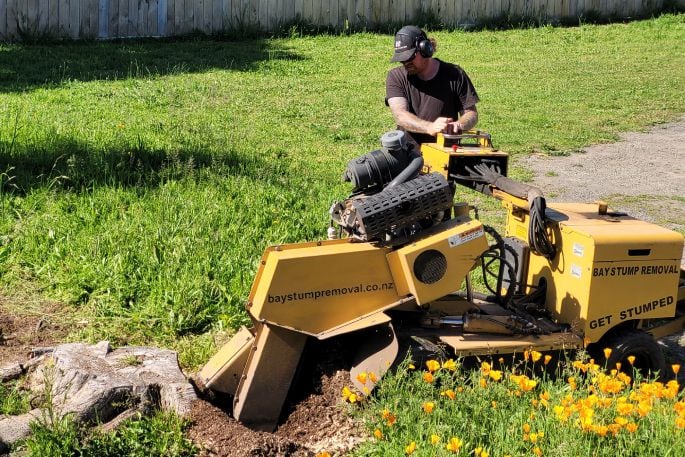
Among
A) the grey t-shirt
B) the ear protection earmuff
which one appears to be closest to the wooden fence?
the grey t-shirt

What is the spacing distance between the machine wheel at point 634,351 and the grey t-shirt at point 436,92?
2.08 metres

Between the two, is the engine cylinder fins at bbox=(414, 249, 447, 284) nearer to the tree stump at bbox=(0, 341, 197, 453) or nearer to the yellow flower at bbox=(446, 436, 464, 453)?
the yellow flower at bbox=(446, 436, 464, 453)

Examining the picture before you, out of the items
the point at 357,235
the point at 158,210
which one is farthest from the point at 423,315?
the point at 158,210

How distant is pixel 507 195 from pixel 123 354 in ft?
7.67

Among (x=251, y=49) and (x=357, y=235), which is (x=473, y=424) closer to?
(x=357, y=235)

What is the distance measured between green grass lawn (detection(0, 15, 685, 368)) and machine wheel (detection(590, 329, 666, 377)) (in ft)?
7.16

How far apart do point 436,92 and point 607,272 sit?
81.8 inches

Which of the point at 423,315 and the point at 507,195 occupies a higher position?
the point at 507,195

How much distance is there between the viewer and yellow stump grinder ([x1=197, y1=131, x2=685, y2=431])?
4.80m

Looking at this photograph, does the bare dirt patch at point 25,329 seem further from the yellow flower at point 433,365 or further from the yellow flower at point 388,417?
the yellow flower at point 433,365

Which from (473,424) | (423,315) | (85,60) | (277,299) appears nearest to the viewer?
(473,424)

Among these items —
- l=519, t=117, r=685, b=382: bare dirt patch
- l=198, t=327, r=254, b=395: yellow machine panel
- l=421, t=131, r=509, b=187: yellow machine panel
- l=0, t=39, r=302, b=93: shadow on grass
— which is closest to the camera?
l=198, t=327, r=254, b=395: yellow machine panel

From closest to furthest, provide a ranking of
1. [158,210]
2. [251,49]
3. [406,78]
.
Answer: [406,78] → [158,210] → [251,49]

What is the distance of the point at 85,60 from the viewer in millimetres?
15203
